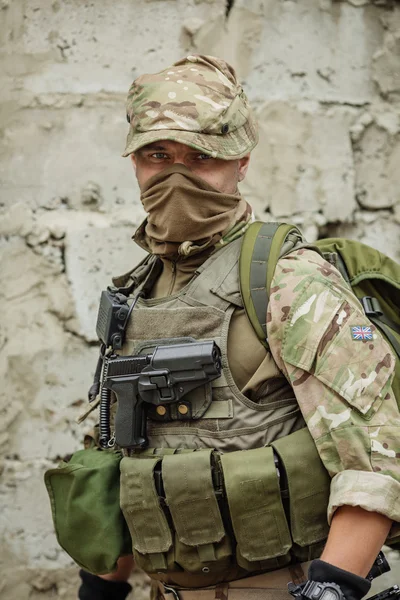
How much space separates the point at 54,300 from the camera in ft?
9.51

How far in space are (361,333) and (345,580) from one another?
0.54 m

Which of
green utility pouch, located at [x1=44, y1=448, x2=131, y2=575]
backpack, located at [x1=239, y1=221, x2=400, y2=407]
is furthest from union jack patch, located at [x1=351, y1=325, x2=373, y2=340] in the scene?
green utility pouch, located at [x1=44, y1=448, x2=131, y2=575]

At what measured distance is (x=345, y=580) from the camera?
1.64m

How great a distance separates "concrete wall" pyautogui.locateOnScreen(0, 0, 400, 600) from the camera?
9.43 ft

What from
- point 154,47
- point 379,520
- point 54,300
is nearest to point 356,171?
point 154,47

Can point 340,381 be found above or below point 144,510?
above

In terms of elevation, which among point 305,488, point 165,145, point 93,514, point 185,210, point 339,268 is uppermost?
point 165,145

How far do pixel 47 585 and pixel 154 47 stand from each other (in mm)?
2037

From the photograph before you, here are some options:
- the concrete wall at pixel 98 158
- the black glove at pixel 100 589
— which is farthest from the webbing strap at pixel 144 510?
the concrete wall at pixel 98 158

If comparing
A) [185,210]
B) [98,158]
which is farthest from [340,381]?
[98,158]

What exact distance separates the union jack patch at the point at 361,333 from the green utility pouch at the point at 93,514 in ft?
2.46

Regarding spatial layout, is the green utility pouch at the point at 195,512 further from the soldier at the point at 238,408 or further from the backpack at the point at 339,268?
the backpack at the point at 339,268

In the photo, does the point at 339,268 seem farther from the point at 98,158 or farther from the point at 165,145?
the point at 98,158

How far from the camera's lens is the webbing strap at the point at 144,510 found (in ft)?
6.25
